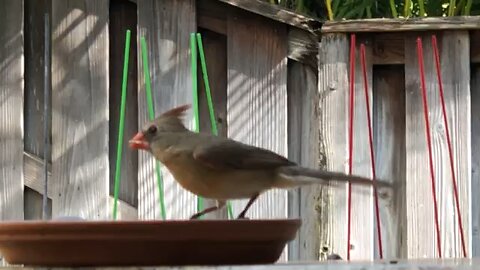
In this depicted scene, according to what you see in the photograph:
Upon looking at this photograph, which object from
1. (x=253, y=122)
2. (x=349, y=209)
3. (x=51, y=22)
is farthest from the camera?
(x=51, y=22)

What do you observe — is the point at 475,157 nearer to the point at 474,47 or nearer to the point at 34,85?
the point at 474,47

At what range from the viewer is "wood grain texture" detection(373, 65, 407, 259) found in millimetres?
3301

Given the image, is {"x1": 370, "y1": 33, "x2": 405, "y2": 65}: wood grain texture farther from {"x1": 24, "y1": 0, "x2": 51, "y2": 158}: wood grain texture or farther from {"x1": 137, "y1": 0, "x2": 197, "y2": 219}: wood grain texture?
{"x1": 24, "y1": 0, "x2": 51, "y2": 158}: wood grain texture

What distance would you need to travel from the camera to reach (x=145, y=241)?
1.70m

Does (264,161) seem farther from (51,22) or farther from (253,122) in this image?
(51,22)

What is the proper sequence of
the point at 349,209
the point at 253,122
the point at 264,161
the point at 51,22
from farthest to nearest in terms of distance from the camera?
1. the point at 51,22
2. the point at 253,122
3. the point at 349,209
4. the point at 264,161

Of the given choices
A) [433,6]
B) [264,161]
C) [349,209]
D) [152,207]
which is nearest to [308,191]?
[349,209]

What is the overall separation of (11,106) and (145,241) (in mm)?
2045

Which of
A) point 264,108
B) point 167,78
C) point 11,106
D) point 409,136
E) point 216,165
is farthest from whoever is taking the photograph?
point 11,106

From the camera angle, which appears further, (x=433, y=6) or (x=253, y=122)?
(x=433, y=6)

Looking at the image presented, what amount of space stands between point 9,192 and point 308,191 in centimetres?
95

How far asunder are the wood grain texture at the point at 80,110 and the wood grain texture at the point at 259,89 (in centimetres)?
41

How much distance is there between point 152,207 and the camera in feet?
11.5

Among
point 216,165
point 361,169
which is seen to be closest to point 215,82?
point 361,169
